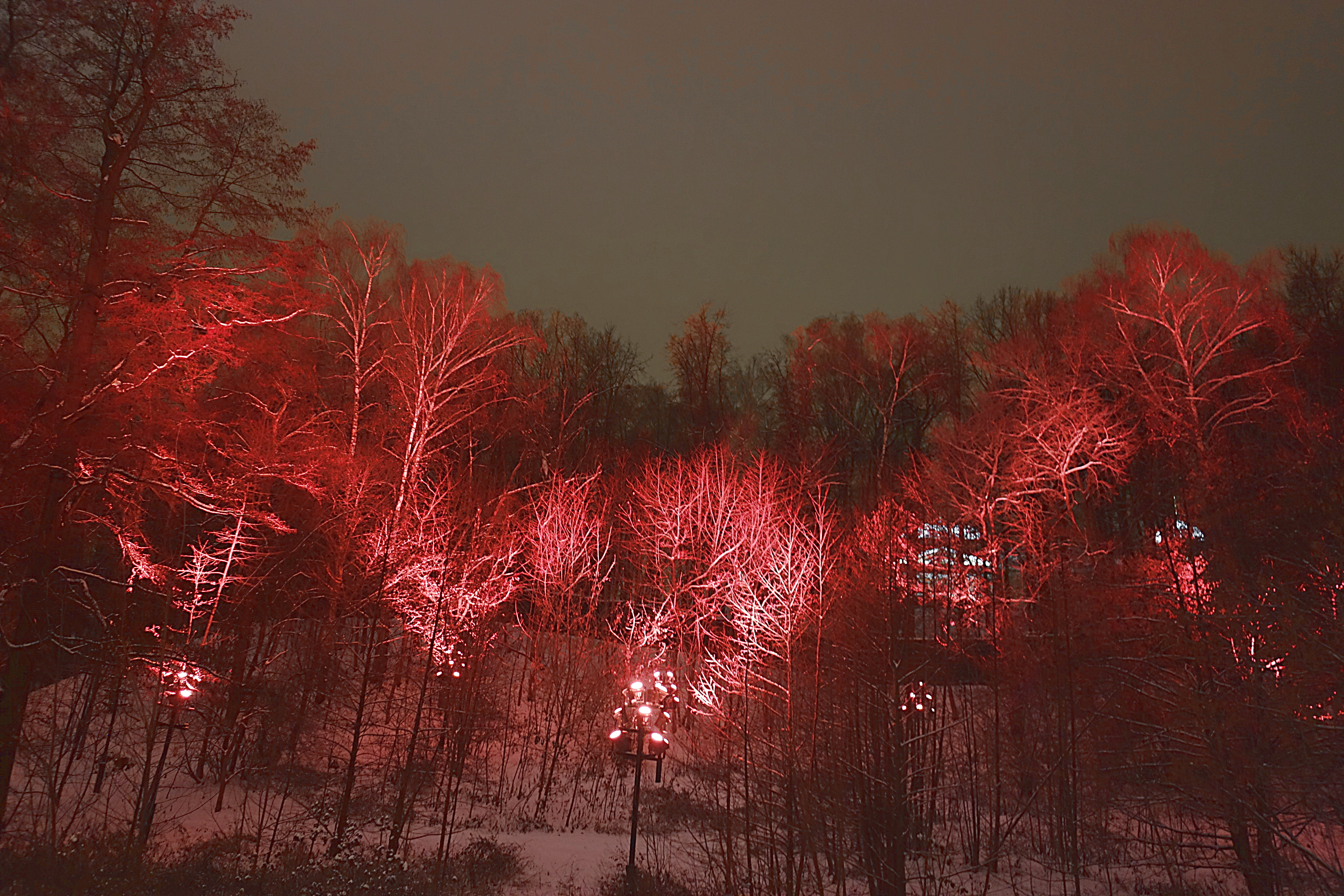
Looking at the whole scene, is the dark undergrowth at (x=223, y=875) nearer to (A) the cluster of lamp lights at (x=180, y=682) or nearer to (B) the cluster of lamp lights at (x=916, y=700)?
(A) the cluster of lamp lights at (x=180, y=682)

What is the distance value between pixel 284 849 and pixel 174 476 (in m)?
4.88

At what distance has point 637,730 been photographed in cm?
948

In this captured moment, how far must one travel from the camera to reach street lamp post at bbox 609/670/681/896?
9086 millimetres

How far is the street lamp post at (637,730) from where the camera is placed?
9086 millimetres

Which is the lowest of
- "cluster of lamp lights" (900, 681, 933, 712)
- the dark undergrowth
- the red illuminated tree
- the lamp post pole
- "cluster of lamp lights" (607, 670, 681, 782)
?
the dark undergrowth

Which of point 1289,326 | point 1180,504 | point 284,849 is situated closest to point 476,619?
point 284,849

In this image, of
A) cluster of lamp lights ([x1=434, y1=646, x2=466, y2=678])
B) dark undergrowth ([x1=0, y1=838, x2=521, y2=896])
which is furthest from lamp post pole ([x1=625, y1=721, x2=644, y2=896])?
cluster of lamp lights ([x1=434, y1=646, x2=466, y2=678])

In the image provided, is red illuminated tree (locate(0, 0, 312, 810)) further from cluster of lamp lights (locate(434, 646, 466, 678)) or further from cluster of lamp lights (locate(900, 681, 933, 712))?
cluster of lamp lights (locate(900, 681, 933, 712))

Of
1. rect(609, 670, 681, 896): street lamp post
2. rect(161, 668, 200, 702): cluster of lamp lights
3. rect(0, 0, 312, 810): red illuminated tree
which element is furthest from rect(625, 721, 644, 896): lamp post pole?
rect(0, 0, 312, 810): red illuminated tree

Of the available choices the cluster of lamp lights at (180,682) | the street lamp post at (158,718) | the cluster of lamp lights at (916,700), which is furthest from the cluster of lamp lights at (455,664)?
the cluster of lamp lights at (916,700)

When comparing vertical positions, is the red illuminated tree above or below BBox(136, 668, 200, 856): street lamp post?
above

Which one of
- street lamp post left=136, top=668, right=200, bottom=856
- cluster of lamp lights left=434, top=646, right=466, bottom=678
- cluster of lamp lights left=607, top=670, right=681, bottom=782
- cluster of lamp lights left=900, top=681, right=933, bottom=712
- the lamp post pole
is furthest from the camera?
cluster of lamp lights left=434, top=646, right=466, bottom=678

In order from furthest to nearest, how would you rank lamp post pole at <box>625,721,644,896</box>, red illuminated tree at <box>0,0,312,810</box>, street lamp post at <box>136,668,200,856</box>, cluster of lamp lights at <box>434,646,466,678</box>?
1. cluster of lamp lights at <box>434,646,466,678</box>
2. lamp post pole at <box>625,721,644,896</box>
3. street lamp post at <box>136,668,200,856</box>
4. red illuminated tree at <box>0,0,312,810</box>

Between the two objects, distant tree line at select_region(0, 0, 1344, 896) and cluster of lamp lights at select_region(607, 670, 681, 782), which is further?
cluster of lamp lights at select_region(607, 670, 681, 782)
